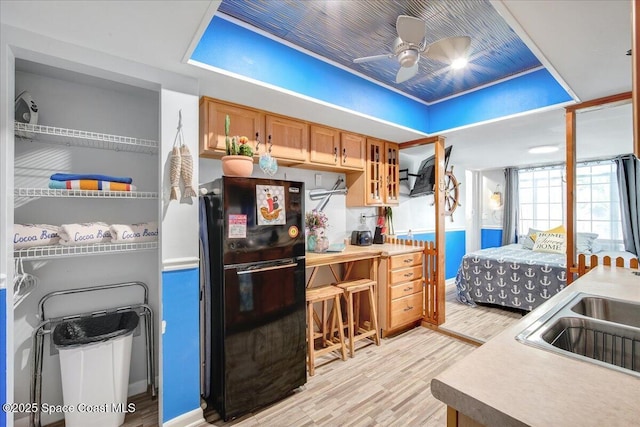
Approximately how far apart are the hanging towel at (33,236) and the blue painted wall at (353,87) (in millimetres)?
1322

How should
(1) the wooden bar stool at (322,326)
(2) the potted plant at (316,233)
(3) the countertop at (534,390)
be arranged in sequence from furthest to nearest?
(2) the potted plant at (316,233) < (1) the wooden bar stool at (322,326) < (3) the countertop at (534,390)

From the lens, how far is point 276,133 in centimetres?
242

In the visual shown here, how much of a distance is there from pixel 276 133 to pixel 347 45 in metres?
0.90

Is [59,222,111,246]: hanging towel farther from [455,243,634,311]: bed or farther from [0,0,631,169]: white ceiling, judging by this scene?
[455,243,634,311]: bed

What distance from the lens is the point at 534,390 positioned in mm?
672

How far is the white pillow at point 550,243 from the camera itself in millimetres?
4297

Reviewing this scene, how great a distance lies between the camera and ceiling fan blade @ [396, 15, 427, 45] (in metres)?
1.61

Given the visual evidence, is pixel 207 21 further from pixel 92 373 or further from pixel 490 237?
pixel 490 237

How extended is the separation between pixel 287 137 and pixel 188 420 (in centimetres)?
220

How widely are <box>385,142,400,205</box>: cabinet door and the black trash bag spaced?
9.09 ft

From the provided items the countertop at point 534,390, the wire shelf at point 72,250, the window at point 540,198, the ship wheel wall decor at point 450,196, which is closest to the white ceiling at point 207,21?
the wire shelf at point 72,250

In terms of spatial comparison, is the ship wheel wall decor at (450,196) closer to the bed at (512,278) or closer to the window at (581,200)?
the bed at (512,278)

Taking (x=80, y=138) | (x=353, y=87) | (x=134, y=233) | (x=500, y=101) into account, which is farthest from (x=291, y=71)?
(x=500, y=101)

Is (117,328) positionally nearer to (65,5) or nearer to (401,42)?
(65,5)
